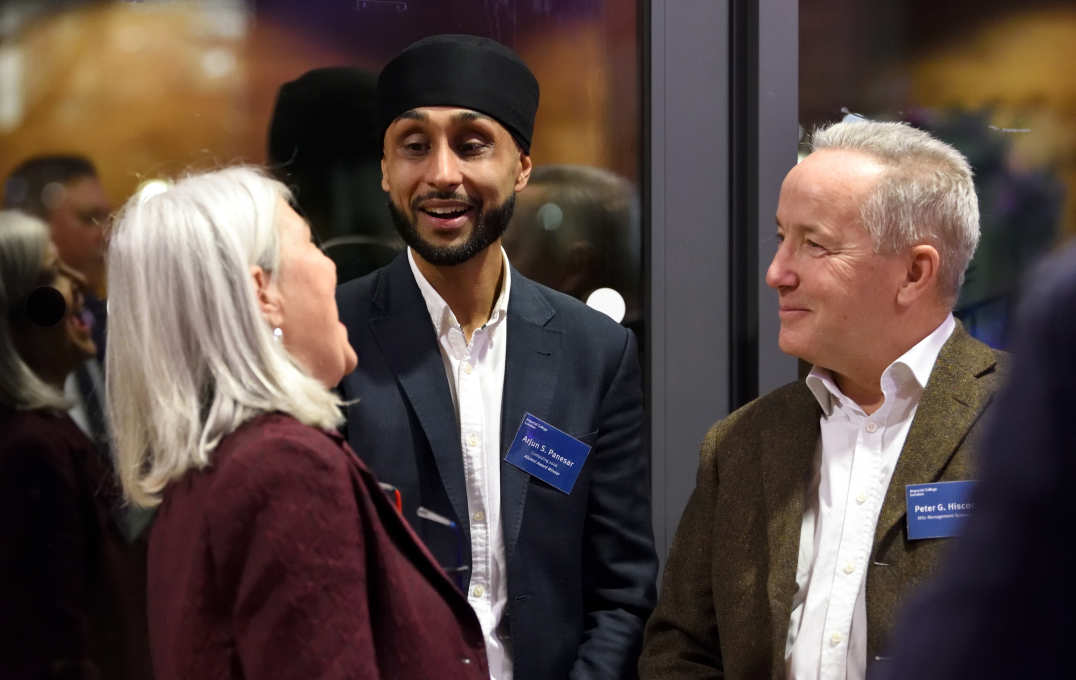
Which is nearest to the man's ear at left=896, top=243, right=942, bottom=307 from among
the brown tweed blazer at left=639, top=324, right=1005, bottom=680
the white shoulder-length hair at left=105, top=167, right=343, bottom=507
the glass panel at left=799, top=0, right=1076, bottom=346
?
the brown tweed blazer at left=639, top=324, right=1005, bottom=680

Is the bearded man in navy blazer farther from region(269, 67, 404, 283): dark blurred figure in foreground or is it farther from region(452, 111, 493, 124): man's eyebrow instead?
region(269, 67, 404, 283): dark blurred figure in foreground

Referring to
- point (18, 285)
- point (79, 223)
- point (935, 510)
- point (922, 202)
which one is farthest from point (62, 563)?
point (922, 202)

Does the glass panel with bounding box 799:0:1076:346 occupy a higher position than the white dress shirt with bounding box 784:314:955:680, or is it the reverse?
the glass panel with bounding box 799:0:1076:346

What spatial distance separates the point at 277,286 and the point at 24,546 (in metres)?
1.11

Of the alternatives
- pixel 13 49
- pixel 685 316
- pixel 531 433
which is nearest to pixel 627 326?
pixel 685 316

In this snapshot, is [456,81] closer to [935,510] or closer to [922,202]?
[922,202]

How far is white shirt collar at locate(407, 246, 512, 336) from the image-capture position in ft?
8.61

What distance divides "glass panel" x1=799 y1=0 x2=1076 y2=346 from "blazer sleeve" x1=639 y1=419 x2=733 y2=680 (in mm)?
1087

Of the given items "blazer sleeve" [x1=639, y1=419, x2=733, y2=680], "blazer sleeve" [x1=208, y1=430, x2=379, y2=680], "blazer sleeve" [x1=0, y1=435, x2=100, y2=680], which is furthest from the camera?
"blazer sleeve" [x1=0, y1=435, x2=100, y2=680]

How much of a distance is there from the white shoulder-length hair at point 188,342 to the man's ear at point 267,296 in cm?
2

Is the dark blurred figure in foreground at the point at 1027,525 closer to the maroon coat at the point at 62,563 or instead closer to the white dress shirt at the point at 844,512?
the white dress shirt at the point at 844,512

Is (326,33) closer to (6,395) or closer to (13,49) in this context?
(13,49)

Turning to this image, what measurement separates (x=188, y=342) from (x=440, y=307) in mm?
874

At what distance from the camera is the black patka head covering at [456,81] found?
257cm
